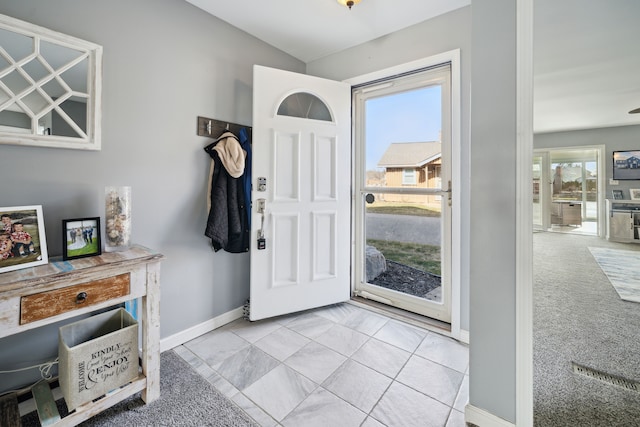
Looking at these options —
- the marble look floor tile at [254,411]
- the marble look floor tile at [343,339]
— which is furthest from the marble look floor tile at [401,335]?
the marble look floor tile at [254,411]

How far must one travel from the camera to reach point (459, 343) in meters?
1.89

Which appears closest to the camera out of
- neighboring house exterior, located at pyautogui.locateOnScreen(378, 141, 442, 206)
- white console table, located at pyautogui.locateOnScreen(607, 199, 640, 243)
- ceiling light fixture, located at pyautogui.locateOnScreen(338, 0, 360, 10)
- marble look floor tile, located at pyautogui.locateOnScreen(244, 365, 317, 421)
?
marble look floor tile, located at pyautogui.locateOnScreen(244, 365, 317, 421)

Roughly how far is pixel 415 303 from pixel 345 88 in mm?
2085

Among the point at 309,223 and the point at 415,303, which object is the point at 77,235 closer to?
the point at 309,223

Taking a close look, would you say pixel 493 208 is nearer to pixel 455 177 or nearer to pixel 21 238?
pixel 455 177

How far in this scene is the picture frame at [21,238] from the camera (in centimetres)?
108

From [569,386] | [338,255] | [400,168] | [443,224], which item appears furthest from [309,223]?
[569,386]

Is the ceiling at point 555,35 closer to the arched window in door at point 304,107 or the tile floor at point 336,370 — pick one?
the arched window in door at point 304,107

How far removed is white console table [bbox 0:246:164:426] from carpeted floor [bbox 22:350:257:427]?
0.22 feet

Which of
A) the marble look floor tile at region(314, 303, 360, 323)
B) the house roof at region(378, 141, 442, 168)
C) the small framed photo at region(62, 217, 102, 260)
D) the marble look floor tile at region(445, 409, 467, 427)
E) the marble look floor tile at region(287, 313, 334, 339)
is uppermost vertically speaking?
the house roof at region(378, 141, 442, 168)

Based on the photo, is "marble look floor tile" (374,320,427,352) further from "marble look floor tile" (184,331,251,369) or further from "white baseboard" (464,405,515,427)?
"marble look floor tile" (184,331,251,369)

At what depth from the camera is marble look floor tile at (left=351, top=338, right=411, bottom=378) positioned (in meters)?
1.61

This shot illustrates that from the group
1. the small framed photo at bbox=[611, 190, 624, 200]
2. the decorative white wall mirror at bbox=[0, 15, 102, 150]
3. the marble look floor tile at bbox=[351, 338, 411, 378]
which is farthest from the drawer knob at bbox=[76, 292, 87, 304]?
the small framed photo at bbox=[611, 190, 624, 200]

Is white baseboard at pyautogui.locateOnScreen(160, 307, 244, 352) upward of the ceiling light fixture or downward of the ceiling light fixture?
downward
